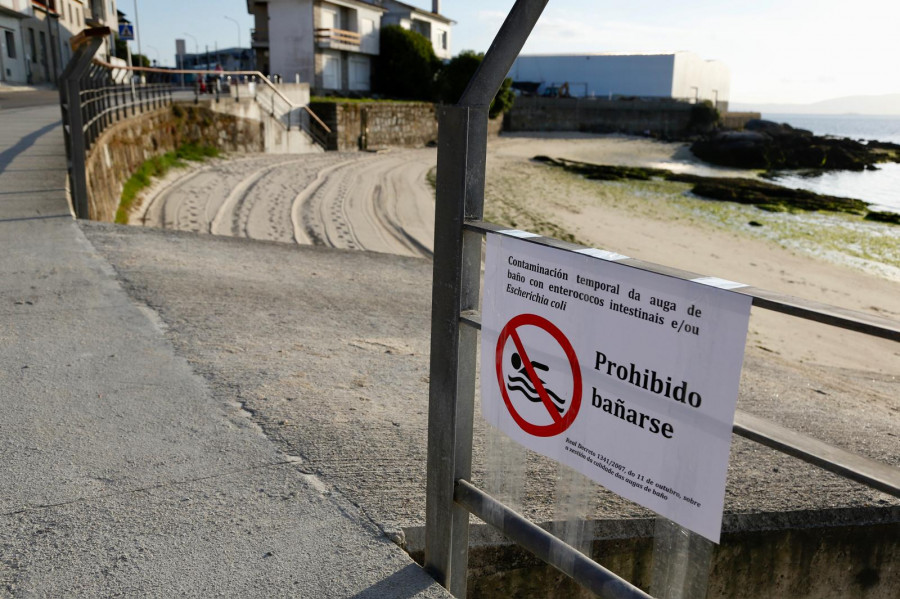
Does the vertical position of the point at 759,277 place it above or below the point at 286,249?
below

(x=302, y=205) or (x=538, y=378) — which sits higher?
(x=538, y=378)

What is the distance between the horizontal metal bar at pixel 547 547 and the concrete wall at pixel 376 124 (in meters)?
31.3

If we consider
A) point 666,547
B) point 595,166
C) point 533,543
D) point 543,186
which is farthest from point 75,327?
point 595,166

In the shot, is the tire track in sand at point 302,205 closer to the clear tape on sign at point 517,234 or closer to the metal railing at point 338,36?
the clear tape on sign at point 517,234

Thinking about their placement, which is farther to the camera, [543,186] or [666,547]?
[543,186]

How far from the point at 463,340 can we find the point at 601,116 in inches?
2503

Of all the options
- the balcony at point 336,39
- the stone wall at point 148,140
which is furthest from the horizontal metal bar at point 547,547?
the balcony at point 336,39

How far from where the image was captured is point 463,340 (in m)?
2.39

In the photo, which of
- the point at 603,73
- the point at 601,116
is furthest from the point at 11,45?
the point at 603,73

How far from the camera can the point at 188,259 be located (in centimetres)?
756

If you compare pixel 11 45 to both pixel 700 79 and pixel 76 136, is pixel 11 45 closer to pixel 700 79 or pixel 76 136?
pixel 76 136

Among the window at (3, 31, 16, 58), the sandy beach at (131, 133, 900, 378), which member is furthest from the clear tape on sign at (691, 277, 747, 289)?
the window at (3, 31, 16, 58)

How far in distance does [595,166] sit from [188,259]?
32.9 meters

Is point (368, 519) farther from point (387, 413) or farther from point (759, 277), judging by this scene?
point (759, 277)
